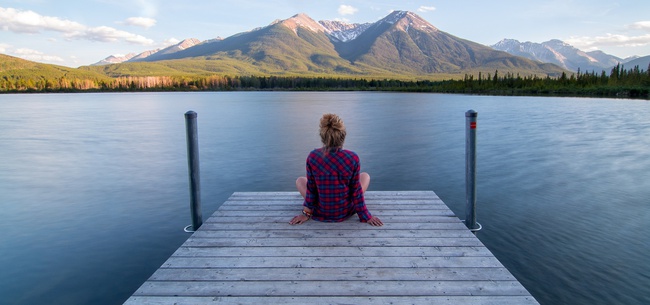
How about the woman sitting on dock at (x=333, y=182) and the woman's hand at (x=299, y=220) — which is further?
the woman's hand at (x=299, y=220)

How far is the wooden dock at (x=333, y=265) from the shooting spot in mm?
4391

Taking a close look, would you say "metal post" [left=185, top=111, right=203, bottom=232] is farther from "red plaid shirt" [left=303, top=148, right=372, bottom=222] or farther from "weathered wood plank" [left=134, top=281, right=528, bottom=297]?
"weathered wood plank" [left=134, top=281, right=528, bottom=297]

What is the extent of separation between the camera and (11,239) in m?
9.54

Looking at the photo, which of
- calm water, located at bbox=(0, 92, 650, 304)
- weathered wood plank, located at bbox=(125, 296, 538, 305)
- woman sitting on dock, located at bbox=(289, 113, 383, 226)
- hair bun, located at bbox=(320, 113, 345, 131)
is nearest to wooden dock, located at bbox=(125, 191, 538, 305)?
weathered wood plank, located at bbox=(125, 296, 538, 305)

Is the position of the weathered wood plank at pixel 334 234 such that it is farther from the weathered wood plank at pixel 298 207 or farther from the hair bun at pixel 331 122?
the hair bun at pixel 331 122

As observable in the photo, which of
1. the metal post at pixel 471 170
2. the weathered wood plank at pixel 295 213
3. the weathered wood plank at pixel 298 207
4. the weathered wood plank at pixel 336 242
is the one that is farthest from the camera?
the weathered wood plank at pixel 298 207

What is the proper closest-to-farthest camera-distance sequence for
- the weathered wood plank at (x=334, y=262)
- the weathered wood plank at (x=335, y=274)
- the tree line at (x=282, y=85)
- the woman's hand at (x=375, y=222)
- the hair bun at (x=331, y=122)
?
the weathered wood plank at (x=335, y=274), the weathered wood plank at (x=334, y=262), the hair bun at (x=331, y=122), the woman's hand at (x=375, y=222), the tree line at (x=282, y=85)

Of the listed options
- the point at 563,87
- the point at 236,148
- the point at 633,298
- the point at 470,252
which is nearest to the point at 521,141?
the point at 236,148

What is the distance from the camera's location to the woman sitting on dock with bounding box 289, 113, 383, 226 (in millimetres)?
6133

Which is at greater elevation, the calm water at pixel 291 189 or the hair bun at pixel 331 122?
the hair bun at pixel 331 122

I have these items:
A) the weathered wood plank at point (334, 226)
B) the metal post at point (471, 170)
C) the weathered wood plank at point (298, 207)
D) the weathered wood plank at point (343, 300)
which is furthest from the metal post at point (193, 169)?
the metal post at point (471, 170)

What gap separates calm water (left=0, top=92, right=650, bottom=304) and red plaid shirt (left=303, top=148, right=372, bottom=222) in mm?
739

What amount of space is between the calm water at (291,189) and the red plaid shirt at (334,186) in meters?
0.74

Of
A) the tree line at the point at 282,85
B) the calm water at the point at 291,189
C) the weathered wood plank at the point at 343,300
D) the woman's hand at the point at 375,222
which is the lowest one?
the calm water at the point at 291,189
